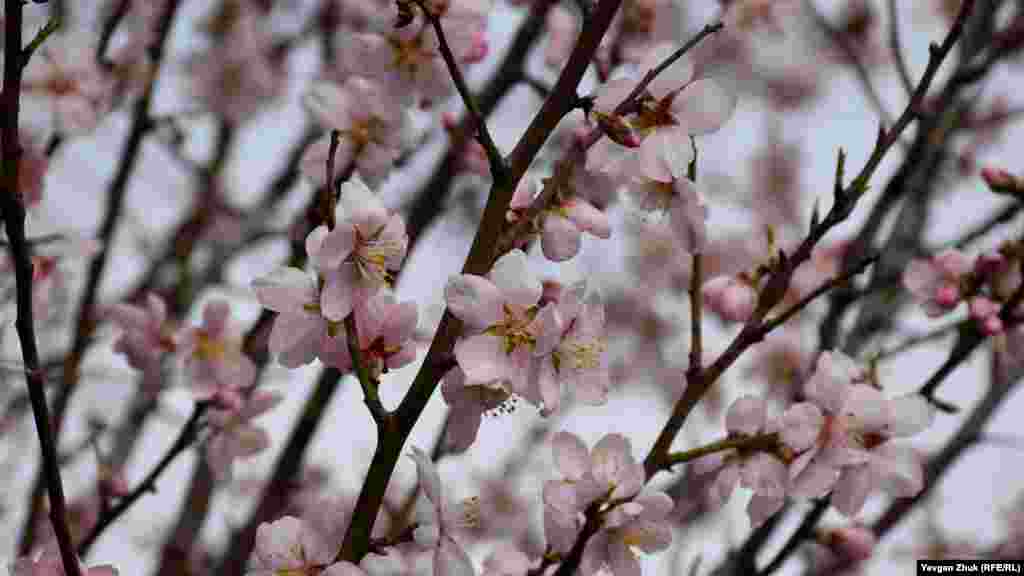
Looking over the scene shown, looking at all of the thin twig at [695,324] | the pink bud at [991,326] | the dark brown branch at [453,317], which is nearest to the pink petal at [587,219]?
the dark brown branch at [453,317]

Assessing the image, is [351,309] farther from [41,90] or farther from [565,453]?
[41,90]

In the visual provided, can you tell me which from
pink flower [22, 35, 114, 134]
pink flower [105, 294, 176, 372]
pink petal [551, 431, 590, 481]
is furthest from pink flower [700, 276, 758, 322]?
pink flower [22, 35, 114, 134]

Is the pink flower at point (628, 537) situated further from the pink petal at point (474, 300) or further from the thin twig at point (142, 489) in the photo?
the thin twig at point (142, 489)

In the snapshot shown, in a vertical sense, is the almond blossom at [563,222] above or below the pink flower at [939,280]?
below

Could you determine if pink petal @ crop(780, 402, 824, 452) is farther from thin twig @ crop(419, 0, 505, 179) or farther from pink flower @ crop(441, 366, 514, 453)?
thin twig @ crop(419, 0, 505, 179)

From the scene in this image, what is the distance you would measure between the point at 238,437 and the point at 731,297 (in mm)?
1025

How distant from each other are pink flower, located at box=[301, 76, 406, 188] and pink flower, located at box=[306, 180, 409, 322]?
651 mm

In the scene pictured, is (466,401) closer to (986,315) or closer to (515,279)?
(515,279)

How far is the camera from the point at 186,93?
4711mm

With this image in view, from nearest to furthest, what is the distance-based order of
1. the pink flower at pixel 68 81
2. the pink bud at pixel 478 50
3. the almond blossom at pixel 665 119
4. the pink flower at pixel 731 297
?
1. the almond blossom at pixel 665 119
2. the pink flower at pixel 731 297
3. the pink bud at pixel 478 50
4. the pink flower at pixel 68 81

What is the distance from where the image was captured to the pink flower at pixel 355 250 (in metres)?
1.30

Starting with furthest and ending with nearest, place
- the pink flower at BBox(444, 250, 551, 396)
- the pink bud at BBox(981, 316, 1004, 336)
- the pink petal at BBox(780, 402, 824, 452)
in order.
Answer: the pink bud at BBox(981, 316, 1004, 336) → the pink petal at BBox(780, 402, 824, 452) → the pink flower at BBox(444, 250, 551, 396)

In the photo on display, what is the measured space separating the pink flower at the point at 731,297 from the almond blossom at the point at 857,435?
0.21m

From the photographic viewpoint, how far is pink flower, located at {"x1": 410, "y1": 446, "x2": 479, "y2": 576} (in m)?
1.28
